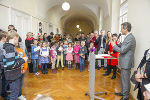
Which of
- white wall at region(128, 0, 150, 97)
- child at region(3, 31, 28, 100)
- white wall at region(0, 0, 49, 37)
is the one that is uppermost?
white wall at region(0, 0, 49, 37)

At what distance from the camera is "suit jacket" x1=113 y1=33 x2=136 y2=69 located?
272 cm

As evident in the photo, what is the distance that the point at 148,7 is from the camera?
2.65 m

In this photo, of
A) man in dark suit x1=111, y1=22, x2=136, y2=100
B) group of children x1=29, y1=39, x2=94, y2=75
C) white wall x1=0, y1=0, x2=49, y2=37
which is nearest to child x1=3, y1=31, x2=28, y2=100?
man in dark suit x1=111, y1=22, x2=136, y2=100

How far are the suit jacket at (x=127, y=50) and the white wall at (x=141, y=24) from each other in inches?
9.1

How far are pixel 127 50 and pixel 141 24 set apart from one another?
0.73 m

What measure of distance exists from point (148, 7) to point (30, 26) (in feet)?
20.2

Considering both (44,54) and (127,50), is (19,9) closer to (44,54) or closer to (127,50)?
(44,54)

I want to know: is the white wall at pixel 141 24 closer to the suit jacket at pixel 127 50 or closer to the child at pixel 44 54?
the suit jacket at pixel 127 50

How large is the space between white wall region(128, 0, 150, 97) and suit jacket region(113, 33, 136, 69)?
23 cm

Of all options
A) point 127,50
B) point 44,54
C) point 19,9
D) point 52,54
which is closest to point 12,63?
point 127,50

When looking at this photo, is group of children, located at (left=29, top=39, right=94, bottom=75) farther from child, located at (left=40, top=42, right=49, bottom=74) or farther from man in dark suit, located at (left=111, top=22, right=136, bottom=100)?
man in dark suit, located at (left=111, top=22, right=136, bottom=100)

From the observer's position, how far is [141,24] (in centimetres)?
291

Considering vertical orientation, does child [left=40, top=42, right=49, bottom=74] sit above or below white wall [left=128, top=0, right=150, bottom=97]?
below

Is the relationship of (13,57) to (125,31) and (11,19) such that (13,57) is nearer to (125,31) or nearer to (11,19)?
(125,31)
